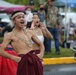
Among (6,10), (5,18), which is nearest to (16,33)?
(5,18)

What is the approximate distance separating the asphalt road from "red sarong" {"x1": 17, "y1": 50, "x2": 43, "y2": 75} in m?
5.78

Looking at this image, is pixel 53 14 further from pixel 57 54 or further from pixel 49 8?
pixel 57 54

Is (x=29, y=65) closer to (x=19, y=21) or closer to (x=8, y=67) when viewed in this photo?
(x=19, y=21)

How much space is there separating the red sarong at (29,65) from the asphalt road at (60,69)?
5784mm

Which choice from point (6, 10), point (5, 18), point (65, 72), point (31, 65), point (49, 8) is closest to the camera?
point (31, 65)

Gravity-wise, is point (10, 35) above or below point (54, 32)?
above

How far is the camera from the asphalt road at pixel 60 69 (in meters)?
12.0

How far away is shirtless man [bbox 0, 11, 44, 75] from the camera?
602 cm

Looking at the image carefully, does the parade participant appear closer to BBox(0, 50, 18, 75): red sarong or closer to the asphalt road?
BBox(0, 50, 18, 75): red sarong

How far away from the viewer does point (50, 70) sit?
1244 cm

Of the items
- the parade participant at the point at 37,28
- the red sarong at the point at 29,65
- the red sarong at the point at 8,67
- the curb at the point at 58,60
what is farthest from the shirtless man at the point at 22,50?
the curb at the point at 58,60

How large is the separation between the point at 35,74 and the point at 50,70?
21.1ft

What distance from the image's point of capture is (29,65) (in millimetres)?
6051

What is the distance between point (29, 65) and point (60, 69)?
22.1 ft
